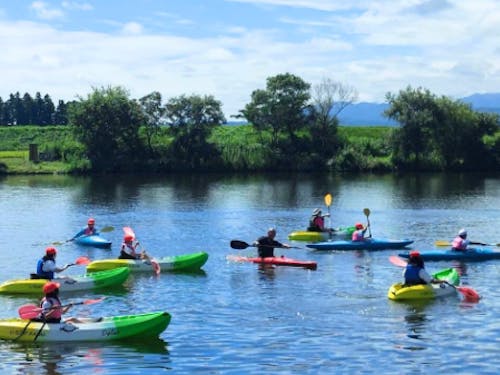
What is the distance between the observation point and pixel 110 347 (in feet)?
74.7

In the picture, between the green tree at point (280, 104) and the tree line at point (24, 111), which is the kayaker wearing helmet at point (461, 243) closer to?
the green tree at point (280, 104)

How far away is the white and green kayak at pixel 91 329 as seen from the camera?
22953mm

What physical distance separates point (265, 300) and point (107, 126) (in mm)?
72634

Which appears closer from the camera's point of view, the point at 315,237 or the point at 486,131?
the point at 315,237

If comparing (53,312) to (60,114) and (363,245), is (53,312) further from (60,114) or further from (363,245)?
(60,114)

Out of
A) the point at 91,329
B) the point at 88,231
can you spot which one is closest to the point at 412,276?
the point at 91,329

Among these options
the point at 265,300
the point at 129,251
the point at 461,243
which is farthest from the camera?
the point at 461,243

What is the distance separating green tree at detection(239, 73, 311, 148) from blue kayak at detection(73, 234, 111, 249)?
2366 inches

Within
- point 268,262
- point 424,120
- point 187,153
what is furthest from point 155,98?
point 268,262

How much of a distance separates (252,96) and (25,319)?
259 feet

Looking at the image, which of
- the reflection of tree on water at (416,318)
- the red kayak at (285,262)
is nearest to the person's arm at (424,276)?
the reflection of tree on water at (416,318)

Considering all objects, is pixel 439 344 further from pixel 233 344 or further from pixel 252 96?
pixel 252 96

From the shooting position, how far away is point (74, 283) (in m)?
29.8

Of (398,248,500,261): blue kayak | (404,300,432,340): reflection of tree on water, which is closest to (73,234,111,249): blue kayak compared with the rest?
(398,248,500,261): blue kayak
